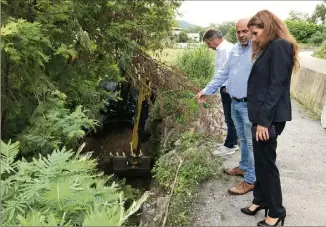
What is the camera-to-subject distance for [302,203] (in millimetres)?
4195

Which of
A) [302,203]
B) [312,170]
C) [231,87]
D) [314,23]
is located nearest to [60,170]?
[231,87]

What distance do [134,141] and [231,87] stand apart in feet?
16.7

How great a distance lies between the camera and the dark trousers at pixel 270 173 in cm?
323

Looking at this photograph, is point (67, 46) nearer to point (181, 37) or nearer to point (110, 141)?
point (181, 37)

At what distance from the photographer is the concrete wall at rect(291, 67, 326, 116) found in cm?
815

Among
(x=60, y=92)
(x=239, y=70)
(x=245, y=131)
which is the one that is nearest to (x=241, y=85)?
(x=239, y=70)

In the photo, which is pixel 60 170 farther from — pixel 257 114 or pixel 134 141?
pixel 134 141

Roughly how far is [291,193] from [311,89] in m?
5.24

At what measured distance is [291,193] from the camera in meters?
4.48

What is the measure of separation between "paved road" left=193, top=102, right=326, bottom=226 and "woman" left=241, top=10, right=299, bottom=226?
64 cm

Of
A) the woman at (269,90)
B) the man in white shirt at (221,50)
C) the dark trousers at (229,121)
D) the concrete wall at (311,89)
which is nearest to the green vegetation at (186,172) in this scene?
the dark trousers at (229,121)

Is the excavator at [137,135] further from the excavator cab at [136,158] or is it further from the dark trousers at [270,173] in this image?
the dark trousers at [270,173]

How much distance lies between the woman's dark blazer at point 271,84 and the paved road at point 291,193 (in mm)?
1264

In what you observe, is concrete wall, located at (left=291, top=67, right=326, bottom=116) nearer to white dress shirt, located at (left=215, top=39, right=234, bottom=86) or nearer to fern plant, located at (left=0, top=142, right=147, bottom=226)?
white dress shirt, located at (left=215, top=39, right=234, bottom=86)
